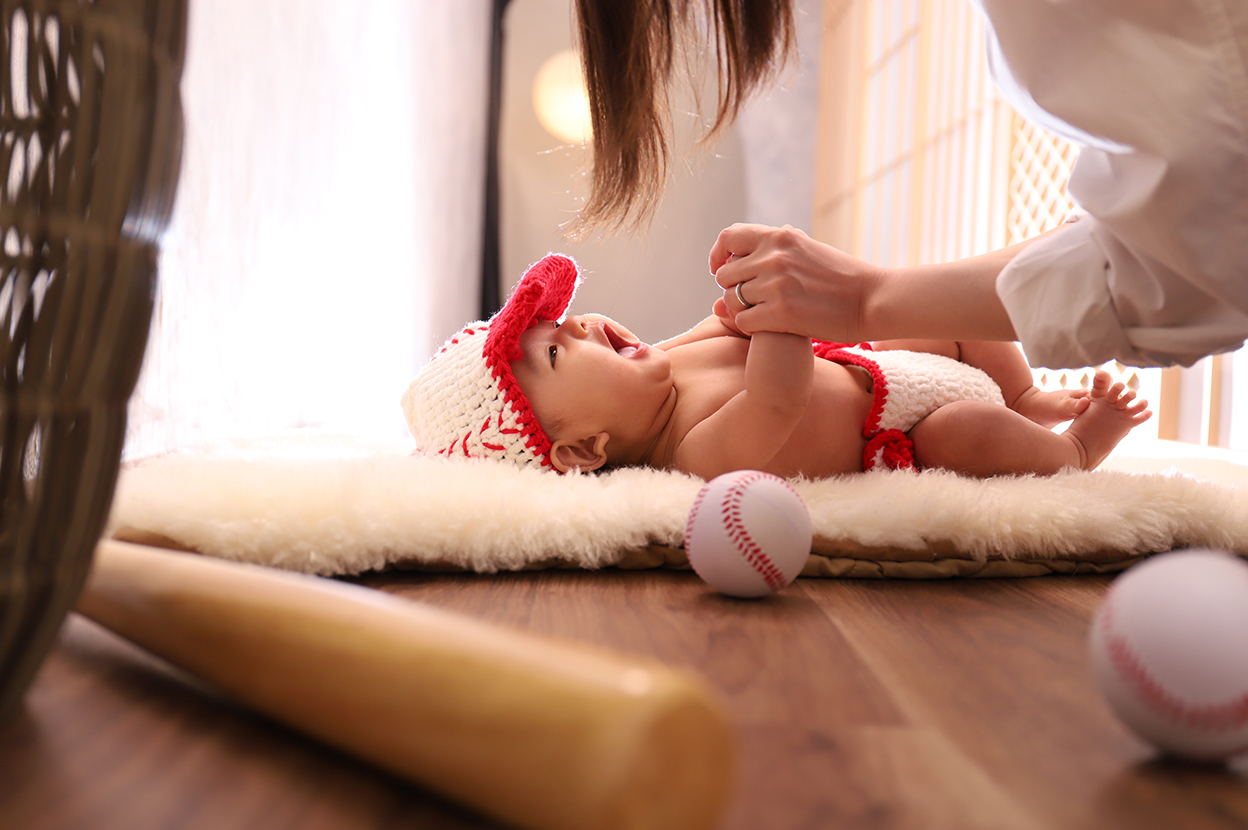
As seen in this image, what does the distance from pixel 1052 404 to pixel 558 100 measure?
3.38 m

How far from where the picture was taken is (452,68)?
11.3 ft

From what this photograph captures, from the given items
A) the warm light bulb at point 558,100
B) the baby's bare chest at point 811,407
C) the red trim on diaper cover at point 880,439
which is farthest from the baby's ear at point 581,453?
the warm light bulb at point 558,100

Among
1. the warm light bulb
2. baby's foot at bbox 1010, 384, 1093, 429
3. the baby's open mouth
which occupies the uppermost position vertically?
the warm light bulb

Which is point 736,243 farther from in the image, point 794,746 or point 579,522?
point 794,746

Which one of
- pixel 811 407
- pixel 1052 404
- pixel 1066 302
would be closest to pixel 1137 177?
pixel 1066 302

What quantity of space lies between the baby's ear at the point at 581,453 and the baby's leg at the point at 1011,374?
58 centimetres

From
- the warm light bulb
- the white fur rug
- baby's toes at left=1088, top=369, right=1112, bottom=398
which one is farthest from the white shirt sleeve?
the warm light bulb

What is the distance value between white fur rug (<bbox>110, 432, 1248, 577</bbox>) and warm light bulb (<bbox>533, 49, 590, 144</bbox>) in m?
3.55

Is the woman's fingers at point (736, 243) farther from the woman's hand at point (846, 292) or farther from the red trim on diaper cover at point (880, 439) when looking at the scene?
the red trim on diaper cover at point (880, 439)

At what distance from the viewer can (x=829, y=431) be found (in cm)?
119

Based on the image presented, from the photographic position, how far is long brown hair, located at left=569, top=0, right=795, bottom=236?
891 mm

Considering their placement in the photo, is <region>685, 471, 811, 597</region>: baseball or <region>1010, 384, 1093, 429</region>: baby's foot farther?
<region>1010, 384, 1093, 429</region>: baby's foot

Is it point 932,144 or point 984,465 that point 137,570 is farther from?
point 932,144

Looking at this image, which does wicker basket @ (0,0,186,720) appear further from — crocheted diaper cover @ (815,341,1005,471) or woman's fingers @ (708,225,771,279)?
crocheted diaper cover @ (815,341,1005,471)
